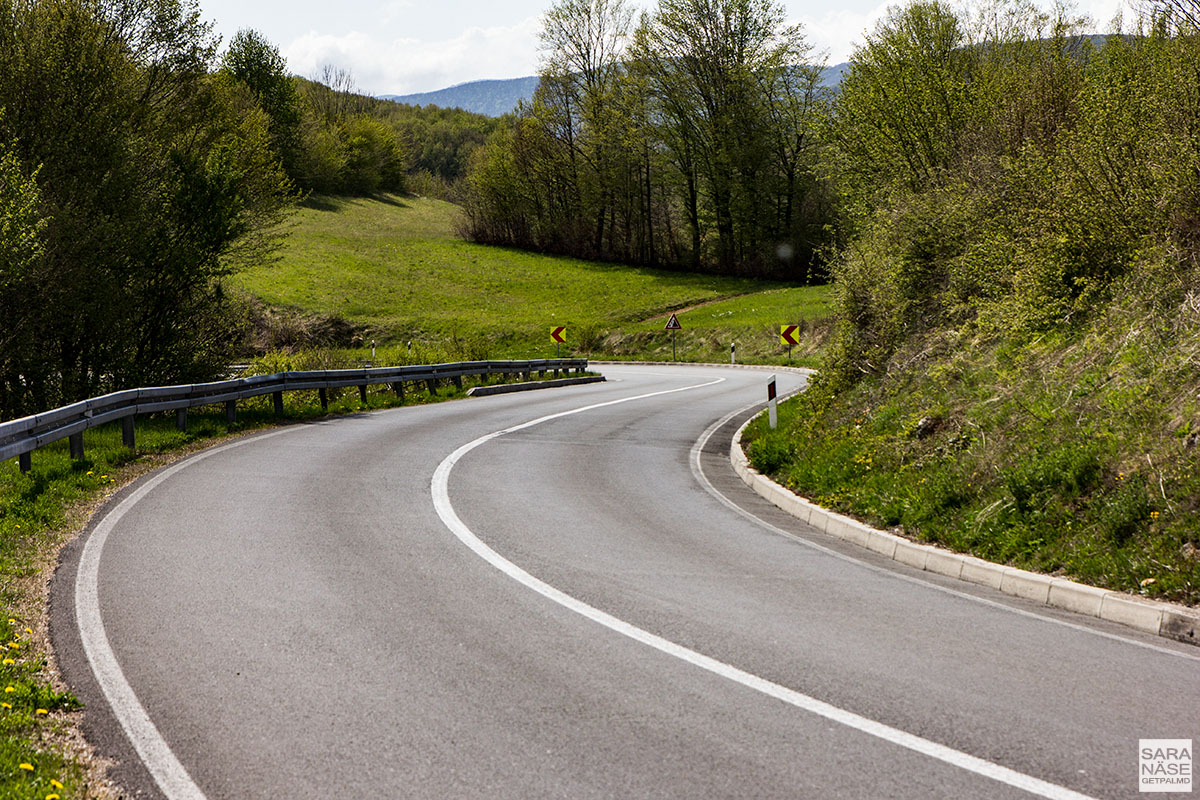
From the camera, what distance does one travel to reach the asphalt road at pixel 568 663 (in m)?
4.19

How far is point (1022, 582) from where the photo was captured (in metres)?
7.12

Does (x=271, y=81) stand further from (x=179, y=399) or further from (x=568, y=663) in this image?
(x=568, y=663)

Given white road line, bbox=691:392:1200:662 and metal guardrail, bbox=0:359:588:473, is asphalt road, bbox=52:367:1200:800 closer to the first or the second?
white road line, bbox=691:392:1200:662

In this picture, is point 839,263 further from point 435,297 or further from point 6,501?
point 435,297

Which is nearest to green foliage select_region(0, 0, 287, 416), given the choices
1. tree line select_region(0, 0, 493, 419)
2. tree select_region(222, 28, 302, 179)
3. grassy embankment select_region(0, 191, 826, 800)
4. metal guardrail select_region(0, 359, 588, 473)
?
tree line select_region(0, 0, 493, 419)

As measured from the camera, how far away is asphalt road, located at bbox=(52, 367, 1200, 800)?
4.19 m

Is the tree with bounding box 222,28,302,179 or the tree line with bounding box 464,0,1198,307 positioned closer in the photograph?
the tree line with bounding box 464,0,1198,307

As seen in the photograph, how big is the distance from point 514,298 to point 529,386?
97.5 ft

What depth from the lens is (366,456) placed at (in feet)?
45.8

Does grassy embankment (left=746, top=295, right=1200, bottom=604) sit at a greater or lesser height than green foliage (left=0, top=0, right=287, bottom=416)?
lesser

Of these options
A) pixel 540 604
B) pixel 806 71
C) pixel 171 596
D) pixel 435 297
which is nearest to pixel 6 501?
pixel 171 596

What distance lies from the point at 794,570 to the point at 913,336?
7544 millimetres

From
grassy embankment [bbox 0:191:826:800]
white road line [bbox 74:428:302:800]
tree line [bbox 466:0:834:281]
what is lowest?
white road line [bbox 74:428:302:800]

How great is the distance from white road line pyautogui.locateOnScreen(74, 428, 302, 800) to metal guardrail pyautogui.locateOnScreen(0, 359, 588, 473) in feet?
9.27
